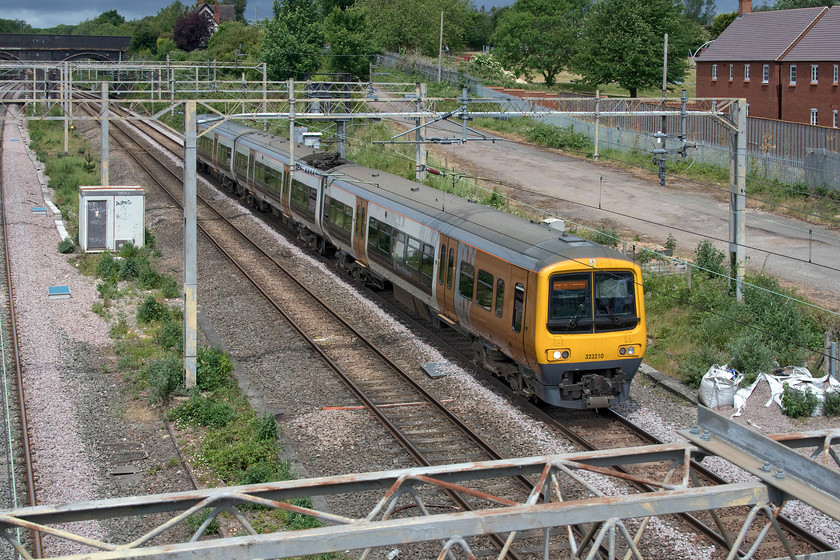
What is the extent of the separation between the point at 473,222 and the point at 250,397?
4833mm

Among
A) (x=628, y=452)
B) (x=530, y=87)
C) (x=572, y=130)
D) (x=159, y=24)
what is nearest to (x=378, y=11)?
(x=530, y=87)

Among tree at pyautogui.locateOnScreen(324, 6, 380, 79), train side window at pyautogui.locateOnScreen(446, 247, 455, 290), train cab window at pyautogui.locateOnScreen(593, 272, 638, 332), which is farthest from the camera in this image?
tree at pyautogui.locateOnScreen(324, 6, 380, 79)

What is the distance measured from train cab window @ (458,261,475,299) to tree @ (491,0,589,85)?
176ft

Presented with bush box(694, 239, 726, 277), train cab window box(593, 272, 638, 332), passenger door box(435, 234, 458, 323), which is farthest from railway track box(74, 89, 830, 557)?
bush box(694, 239, 726, 277)

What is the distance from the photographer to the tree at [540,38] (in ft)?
219

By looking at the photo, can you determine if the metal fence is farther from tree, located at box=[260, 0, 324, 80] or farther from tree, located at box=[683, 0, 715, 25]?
tree, located at box=[683, 0, 715, 25]

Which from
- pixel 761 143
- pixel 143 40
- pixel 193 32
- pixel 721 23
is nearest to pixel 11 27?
pixel 143 40

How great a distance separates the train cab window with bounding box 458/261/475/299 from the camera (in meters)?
15.0

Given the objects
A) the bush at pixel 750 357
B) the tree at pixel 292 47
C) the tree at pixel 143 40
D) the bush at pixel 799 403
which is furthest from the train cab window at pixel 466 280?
the tree at pixel 143 40

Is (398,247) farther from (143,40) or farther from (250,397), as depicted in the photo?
(143,40)

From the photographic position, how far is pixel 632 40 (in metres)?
50.8

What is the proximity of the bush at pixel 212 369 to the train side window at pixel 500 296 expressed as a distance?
477 centimetres

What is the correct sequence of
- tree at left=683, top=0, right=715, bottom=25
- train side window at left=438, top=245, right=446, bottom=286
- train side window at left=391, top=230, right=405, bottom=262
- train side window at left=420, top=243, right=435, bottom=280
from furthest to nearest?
tree at left=683, top=0, right=715, bottom=25, train side window at left=391, top=230, right=405, bottom=262, train side window at left=420, top=243, right=435, bottom=280, train side window at left=438, top=245, right=446, bottom=286

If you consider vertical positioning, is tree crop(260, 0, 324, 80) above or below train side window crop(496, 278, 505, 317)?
above
